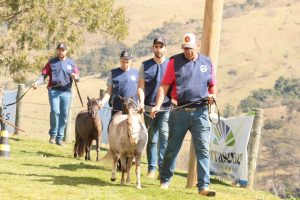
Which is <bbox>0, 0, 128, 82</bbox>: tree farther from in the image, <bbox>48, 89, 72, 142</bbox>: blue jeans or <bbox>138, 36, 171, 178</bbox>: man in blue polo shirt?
<bbox>138, 36, 171, 178</bbox>: man in blue polo shirt

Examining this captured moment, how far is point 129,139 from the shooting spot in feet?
34.2

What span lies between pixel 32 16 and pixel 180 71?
1588cm

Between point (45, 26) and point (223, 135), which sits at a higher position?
point (45, 26)

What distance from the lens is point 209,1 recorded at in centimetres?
1118

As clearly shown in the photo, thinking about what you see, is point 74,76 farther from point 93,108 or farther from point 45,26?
point 45,26

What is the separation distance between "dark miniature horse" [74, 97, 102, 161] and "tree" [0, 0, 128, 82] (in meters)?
10.7

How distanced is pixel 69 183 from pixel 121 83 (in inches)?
115

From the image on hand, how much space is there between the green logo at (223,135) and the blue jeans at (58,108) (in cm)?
373

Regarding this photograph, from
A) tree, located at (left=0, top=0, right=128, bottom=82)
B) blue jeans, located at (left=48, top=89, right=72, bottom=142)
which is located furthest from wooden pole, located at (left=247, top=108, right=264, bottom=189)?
tree, located at (left=0, top=0, right=128, bottom=82)

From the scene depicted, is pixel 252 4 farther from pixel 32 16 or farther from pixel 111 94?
pixel 111 94

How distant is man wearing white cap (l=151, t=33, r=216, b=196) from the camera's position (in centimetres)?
1004

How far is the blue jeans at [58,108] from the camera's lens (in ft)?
54.1

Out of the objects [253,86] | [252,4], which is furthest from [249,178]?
[252,4]

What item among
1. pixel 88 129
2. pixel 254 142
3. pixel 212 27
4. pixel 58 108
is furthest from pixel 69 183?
pixel 58 108
